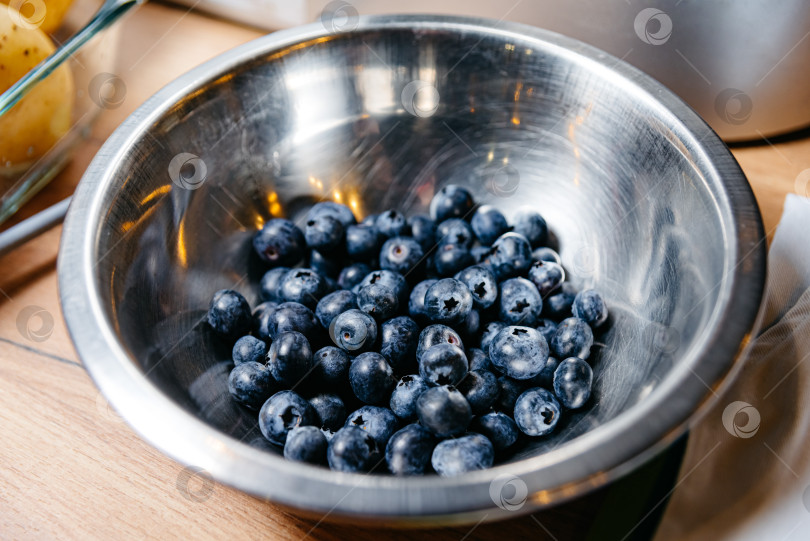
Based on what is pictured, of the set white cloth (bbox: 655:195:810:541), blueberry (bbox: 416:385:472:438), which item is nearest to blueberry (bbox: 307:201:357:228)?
blueberry (bbox: 416:385:472:438)

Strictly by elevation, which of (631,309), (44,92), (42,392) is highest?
(631,309)

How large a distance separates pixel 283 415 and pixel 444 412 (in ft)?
0.55

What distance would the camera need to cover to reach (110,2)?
89cm

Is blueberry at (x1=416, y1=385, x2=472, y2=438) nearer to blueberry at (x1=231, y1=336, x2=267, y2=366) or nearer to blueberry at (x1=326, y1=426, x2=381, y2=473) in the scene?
blueberry at (x1=326, y1=426, x2=381, y2=473)

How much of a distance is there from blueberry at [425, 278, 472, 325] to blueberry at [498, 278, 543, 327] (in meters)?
→ 0.06

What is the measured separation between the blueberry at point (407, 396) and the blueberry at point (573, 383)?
142mm

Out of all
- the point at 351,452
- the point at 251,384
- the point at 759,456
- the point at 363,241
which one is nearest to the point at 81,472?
the point at 251,384

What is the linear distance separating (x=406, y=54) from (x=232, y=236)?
36cm

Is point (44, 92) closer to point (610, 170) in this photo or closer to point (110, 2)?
point (110, 2)

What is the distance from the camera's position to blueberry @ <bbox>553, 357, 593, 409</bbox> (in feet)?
1.98

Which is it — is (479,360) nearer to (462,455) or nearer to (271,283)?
(462,455)

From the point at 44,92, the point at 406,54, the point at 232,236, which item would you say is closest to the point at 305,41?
the point at 406,54

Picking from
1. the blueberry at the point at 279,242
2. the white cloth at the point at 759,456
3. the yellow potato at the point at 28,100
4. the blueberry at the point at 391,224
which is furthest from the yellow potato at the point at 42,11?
the white cloth at the point at 759,456

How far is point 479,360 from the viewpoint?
0.67 m
